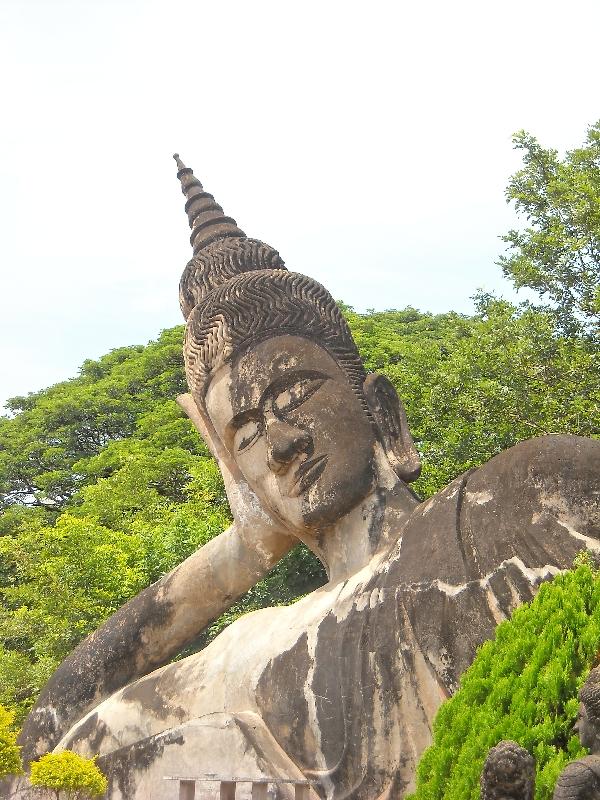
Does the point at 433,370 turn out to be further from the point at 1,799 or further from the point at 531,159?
the point at 1,799

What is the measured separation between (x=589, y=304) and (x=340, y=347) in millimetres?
6102

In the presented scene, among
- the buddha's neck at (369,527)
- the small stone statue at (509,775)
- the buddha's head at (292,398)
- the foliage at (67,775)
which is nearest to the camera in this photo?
the small stone statue at (509,775)

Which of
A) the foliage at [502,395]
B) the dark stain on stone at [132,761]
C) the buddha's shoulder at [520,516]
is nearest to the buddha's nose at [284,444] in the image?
the buddha's shoulder at [520,516]

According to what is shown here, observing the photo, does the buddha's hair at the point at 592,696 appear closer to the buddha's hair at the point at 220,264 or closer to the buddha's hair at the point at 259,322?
the buddha's hair at the point at 259,322

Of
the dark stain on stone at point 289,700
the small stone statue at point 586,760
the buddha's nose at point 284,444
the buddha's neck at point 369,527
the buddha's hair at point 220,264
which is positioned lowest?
the small stone statue at point 586,760

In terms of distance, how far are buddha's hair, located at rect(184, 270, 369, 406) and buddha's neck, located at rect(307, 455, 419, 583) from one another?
603 millimetres

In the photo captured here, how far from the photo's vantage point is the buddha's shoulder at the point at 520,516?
462cm

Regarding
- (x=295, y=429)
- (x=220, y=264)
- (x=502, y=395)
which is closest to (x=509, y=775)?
(x=295, y=429)

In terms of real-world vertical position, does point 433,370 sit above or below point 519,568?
above

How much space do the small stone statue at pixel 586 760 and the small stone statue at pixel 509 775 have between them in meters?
0.09

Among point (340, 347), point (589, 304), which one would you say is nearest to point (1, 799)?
point (340, 347)

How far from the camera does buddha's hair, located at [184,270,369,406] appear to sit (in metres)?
6.16

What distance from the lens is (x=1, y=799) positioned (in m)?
5.91

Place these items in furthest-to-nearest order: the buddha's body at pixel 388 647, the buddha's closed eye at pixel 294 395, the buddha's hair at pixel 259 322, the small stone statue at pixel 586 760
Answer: the buddha's hair at pixel 259 322
the buddha's closed eye at pixel 294 395
the buddha's body at pixel 388 647
the small stone statue at pixel 586 760
